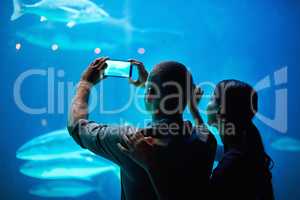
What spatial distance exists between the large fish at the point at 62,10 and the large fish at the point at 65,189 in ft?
7.13

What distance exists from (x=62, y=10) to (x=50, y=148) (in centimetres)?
180

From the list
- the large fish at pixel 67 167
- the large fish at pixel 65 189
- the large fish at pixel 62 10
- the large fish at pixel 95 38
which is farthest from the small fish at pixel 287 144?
the large fish at pixel 62 10

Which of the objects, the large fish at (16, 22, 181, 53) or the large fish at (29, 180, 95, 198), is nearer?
the large fish at (29, 180, 95, 198)

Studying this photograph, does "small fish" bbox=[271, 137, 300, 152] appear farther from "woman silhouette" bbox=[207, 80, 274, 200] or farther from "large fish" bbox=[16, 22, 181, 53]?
"woman silhouette" bbox=[207, 80, 274, 200]

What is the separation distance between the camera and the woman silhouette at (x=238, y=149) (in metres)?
1.23

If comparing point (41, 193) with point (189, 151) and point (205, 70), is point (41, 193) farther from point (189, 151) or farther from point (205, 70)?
point (189, 151)

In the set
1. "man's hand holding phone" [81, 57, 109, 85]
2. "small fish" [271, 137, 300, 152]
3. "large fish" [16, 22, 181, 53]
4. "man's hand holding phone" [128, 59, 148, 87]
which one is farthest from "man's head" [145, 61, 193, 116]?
"small fish" [271, 137, 300, 152]

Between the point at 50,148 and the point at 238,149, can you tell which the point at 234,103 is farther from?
the point at 50,148

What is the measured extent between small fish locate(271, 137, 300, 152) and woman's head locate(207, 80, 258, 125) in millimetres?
4155

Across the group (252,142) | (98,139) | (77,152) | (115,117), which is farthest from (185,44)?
(98,139)

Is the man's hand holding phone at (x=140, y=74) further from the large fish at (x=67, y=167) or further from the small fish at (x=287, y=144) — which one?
the small fish at (x=287, y=144)

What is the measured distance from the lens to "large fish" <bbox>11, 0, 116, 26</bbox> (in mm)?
4293

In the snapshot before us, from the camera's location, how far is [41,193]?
14.9ft

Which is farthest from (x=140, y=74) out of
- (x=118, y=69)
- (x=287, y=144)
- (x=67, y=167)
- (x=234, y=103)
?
(x=287, y=144)
